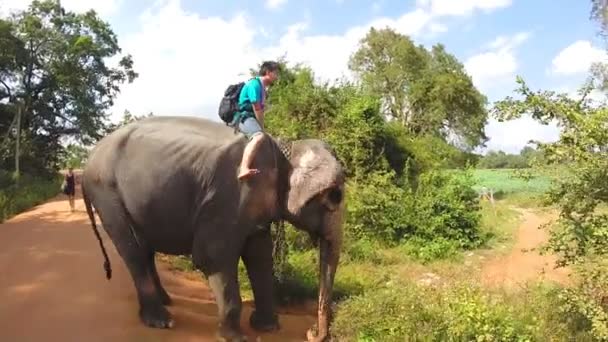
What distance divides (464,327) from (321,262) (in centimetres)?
163

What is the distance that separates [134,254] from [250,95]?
2.18 meters

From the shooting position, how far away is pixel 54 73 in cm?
2534

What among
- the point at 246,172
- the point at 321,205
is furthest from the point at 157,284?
the point at 321,205

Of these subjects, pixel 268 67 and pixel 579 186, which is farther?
pixel 268 67

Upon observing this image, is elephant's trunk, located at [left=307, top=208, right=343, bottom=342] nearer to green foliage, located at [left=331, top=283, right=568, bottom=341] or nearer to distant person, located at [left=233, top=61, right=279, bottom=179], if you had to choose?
green foliage, located at [left=331, top=283, right=568, bottom=341]

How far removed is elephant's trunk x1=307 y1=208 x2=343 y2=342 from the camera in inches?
253

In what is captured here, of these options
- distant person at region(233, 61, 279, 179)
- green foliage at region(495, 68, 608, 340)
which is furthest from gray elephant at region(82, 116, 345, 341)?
green foliage at region(495, 68, 608, 340)

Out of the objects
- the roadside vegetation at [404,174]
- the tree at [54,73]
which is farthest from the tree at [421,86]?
the tree at [54,73]

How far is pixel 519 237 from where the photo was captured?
16312mm

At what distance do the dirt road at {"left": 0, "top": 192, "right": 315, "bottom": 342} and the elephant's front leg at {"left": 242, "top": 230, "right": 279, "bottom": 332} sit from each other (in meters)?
0.15

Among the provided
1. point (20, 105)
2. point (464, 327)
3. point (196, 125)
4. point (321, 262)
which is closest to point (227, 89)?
point (196, 125)

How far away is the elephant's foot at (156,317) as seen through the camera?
6.45 meters

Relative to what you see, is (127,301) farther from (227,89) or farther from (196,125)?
(227,89)

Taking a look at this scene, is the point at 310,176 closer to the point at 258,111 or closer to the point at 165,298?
the point at 258,111
